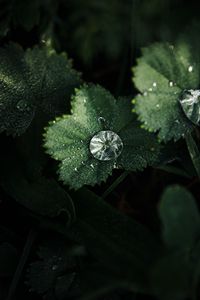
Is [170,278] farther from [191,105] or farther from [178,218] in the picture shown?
[191,105]

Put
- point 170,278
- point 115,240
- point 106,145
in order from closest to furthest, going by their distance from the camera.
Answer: point 170,278 < point 115,240 < point 106,145

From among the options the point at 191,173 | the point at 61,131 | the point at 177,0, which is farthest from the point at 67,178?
the point at 177,0

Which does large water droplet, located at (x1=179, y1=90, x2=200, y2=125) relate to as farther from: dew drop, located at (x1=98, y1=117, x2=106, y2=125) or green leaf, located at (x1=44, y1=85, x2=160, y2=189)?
dew drop, located at (x1=98, y1=117, x2=106, y2=125)

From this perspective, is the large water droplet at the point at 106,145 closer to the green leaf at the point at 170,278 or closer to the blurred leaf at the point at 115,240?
the blurred leaf at the point at 115,240

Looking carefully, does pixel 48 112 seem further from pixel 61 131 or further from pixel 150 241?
pixel 150 241

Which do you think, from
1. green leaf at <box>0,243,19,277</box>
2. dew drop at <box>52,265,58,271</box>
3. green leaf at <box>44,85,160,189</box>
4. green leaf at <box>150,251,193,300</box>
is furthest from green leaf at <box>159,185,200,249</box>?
green leaf at <box>0,243,19,277</box>

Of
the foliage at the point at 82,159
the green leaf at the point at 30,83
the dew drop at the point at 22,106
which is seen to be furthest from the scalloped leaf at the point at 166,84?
the dew drop at the point at 22,106

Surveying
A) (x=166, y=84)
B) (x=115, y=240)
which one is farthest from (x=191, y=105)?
(x=115, y=240)

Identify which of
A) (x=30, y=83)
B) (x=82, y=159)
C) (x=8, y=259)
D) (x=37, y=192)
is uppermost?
(x=30, y=83)
